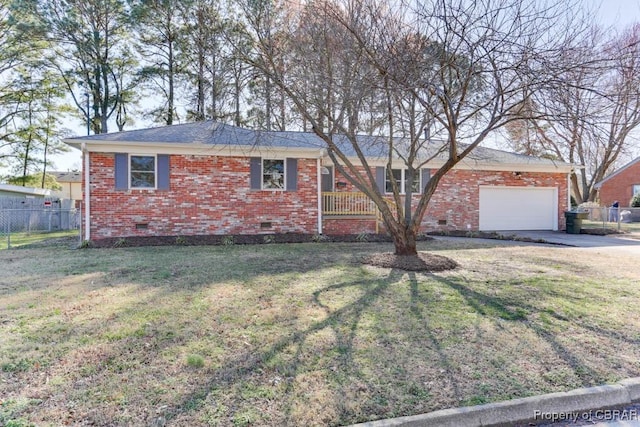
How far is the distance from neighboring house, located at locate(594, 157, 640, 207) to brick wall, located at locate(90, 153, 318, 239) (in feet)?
84.9

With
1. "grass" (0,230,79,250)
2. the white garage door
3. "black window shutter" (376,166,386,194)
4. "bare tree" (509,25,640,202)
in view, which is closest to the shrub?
"bare tree" (509,25,640,202)

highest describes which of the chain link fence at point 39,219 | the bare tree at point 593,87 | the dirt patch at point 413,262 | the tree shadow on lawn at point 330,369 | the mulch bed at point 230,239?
the bare tree at point 593,87

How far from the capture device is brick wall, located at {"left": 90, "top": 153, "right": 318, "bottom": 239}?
11141 mm

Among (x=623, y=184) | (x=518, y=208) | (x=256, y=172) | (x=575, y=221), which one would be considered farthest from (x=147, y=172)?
(x=623, y=184)

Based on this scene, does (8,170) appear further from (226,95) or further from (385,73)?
(385,73)

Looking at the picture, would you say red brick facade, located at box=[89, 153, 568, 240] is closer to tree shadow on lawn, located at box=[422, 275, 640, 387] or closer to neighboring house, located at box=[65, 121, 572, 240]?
neighboring house, located at box=[65, 121, 572, 240]

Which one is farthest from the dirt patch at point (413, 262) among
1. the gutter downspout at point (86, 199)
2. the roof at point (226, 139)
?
the gutter downspout at point (86, 199)

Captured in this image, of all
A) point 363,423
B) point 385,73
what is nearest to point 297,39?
point 385,73

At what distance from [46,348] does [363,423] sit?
295cm

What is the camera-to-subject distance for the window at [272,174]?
12.4 metres

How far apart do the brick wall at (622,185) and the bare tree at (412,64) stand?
88.8 ft

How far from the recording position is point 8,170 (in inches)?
1105

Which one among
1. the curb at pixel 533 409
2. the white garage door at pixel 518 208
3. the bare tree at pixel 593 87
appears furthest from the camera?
the white garage door at pixel 518 208

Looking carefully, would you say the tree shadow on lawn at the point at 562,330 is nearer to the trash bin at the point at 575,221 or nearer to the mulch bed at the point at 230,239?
the mulch bed at the point at 230,239
